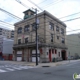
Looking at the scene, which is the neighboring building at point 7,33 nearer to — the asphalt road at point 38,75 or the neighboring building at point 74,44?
the neighboring building at point 74,44

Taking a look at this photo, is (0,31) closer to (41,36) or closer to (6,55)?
(6,55)

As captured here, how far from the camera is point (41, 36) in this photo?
30.2 m

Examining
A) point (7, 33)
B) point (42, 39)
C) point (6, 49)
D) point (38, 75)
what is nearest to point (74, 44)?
point (42, 39)

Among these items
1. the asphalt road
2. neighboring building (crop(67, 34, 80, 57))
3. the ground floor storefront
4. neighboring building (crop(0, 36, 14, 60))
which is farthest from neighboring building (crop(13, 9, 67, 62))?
the asphalt road

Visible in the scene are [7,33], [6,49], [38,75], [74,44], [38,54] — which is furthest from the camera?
[7,33]

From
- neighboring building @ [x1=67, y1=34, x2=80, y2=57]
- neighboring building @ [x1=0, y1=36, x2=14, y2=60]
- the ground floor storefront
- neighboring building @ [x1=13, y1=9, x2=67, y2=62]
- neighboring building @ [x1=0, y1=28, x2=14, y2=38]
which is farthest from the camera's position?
neighboring building @ [x1=0, y1=28, x2=14, y2=38]

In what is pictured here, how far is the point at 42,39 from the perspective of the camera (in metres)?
29.8

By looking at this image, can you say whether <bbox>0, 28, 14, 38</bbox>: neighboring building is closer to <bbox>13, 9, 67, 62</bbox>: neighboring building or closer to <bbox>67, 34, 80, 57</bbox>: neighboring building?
<bbox>67, 34, 80, 57</bbox>: neighboring building

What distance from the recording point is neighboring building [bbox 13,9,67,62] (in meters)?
29.7

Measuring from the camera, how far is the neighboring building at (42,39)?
97.4 ft

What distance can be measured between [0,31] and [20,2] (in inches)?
3739

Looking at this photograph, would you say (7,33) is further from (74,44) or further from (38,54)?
(38,54)

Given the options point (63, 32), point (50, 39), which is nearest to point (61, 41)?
point (63, 32)

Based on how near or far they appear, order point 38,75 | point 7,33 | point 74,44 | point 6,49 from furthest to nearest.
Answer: point 7,33, point 74,44, point 6,49, point 38,75
